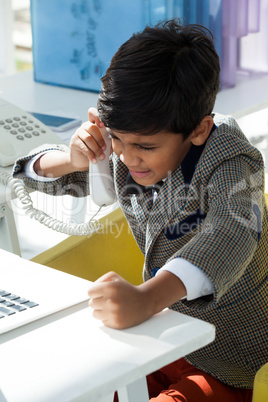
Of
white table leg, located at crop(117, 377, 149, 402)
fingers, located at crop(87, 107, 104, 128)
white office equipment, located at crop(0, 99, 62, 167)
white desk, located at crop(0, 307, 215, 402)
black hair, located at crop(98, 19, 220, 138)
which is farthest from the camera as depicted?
white office equipment, located at crop(0, 99, 62, 167)

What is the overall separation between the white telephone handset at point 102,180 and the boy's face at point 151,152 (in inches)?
6.2

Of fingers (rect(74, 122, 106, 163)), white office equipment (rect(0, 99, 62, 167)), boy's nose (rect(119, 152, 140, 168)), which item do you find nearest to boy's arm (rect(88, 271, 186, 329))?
boy's nose (rect(119, 152, 140, 168))

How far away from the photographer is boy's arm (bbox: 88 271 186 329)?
Answer: 0.75 m

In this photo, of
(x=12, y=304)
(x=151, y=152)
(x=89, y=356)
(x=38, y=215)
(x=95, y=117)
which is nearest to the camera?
(x=89, y=356)

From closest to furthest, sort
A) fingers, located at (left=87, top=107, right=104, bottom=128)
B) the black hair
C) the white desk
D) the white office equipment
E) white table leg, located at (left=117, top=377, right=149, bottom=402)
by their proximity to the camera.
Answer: the white desk < white table leg, located at (left=117, top=377, right=149, bottom=402) < the black hair < fingers, located at (left=87, top=107, right=104, bottom=128) < the white office equipment

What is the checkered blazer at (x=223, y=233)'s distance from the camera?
0.85m

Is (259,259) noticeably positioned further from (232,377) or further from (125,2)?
(125,2)

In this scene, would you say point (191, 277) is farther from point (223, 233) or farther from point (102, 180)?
point (102, 180)

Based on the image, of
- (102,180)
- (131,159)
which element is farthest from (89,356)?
(102,180)

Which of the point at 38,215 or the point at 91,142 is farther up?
the point at 91,142

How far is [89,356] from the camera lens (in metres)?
0.72

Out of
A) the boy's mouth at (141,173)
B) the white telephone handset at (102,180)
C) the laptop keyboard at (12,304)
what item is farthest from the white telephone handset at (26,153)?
the laptop keyboard at (12,304)

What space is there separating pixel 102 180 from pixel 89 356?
1.60 ft

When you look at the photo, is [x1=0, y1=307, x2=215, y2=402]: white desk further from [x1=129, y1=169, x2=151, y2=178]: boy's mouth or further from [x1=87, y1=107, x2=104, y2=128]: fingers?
[x1=87, y1=107, x2=104, y2=128]: fingers
